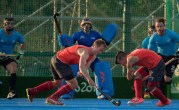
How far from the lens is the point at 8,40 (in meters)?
14.3

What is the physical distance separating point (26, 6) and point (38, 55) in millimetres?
1312

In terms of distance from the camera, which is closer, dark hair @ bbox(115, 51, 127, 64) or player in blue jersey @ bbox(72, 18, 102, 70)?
dark hair @ bbox(115, 51, 127, 64)

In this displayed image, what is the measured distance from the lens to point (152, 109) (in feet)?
36.0

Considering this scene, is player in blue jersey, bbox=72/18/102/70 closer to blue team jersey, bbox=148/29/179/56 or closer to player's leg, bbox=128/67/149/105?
blue team jersey, bbox=148/29/179/56

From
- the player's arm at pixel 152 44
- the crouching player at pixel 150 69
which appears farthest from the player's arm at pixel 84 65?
the player's arm at pixel 152 44

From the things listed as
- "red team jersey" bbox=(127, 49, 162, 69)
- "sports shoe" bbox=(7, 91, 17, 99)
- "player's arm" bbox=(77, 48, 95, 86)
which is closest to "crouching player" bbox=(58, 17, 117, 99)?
"sports shoe" bbox=(7, 91, 17, 99)

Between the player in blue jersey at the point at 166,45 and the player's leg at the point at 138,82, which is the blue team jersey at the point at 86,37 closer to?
the player in blue jersey at the point at 166,45

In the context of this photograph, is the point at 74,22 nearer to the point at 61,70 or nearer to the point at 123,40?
Result: the point at 123,40

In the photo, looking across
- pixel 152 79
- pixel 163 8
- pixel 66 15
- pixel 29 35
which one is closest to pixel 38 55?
pixel 29 35

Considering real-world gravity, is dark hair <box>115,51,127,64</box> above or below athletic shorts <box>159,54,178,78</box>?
above

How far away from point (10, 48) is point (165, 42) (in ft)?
12.1

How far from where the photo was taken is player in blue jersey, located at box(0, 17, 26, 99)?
45.9ft

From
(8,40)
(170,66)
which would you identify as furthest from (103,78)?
(8,40)

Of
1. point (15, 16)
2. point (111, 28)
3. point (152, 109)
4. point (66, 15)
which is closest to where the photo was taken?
point (152, 109)
